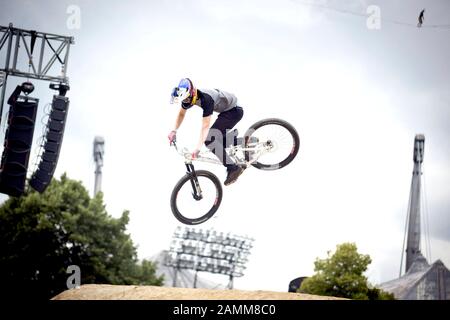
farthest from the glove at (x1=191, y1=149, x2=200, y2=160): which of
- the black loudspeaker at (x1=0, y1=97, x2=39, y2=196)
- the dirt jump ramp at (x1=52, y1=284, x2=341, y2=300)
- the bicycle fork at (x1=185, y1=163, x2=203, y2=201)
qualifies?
the black loudspeaker at (x1=0, y1=97, x2=39, y2=196)

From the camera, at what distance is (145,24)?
10.8m

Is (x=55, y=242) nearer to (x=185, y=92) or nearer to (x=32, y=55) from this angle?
(x=32, y=55)

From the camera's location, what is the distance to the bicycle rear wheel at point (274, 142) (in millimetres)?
9234

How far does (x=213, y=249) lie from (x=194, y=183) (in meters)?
4.78

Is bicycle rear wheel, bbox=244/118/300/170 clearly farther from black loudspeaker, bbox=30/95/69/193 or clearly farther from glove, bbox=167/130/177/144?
black loudspeaker, bbox=30/95/69/193

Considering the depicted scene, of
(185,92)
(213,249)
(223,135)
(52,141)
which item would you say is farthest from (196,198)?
(213,249)

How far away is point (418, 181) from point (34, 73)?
6.88 meters

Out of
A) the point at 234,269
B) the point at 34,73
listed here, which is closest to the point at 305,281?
the point at 234,269

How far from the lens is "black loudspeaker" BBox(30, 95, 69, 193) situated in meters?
11.1

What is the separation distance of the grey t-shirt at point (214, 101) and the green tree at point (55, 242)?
7.86m

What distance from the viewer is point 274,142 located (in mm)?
9367

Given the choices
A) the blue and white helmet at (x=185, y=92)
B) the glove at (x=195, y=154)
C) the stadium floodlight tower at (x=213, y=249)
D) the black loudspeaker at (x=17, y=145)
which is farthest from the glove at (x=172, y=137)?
the stadium floodlight tower at (x=213, y=249)

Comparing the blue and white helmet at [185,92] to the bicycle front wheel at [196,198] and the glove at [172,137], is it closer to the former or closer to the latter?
the glove at [172,137]
